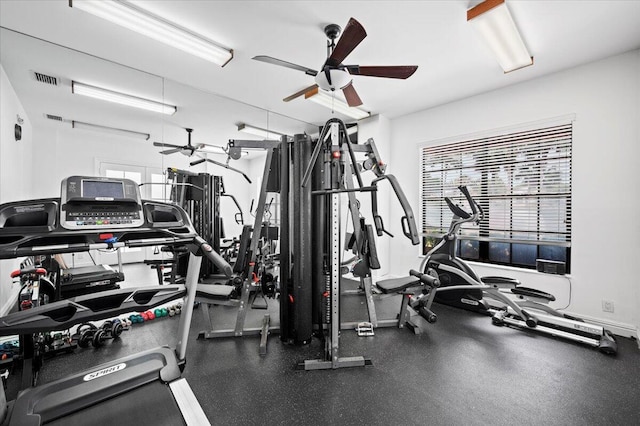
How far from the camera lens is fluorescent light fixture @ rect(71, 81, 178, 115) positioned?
2.75 meters

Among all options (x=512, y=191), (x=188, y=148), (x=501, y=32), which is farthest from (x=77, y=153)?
(x=512, y=191)

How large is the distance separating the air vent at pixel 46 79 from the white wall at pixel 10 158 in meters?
0.23

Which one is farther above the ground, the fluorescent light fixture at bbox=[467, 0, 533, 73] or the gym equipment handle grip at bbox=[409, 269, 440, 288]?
the fluorescent light fixture at bbox=[467, 0, 533, 73]

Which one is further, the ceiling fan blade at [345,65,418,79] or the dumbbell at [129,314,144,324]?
the dumbbell at [129,314,144,324]

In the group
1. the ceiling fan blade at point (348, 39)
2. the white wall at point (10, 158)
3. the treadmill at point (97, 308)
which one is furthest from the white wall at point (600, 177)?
the white wall at point (10, 158)

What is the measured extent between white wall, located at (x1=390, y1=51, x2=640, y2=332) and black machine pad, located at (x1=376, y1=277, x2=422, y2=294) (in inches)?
68.2

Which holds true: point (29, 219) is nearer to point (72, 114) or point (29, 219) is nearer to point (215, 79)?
point (72, 114)

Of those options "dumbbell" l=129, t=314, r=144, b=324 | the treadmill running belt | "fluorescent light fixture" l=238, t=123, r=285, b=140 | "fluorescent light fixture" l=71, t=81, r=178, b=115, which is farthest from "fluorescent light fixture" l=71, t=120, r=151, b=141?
the treadmill running belt

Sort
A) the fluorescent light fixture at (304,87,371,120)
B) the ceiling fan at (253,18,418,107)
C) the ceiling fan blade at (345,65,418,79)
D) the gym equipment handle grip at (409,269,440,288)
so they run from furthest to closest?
the fluorescent light fixture at (304,87,371,120), the gym equipment handle grip at (409,269,440,288), the ceiling fan blade at (345,65,418,79), the ceiling fan at (253,18,418,107)

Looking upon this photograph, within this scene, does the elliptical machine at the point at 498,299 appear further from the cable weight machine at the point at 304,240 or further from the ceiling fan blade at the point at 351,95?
the ceiling fan blade at the point at 351,95

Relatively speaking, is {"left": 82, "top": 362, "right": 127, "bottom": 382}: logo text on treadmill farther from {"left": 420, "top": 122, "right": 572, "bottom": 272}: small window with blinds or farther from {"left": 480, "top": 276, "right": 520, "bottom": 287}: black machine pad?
{"left": 420, "top": 122, "right": 572, "bottom": 272}: small window with blinds

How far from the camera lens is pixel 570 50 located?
9.14 ft

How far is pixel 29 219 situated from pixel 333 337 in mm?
2015

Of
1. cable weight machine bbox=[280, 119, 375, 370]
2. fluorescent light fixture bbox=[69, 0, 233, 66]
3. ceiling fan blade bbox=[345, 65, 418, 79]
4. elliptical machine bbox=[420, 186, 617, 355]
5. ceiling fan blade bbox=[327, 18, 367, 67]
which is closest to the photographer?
ceiling fan blade bbox=[327, 18, 367, 67]
